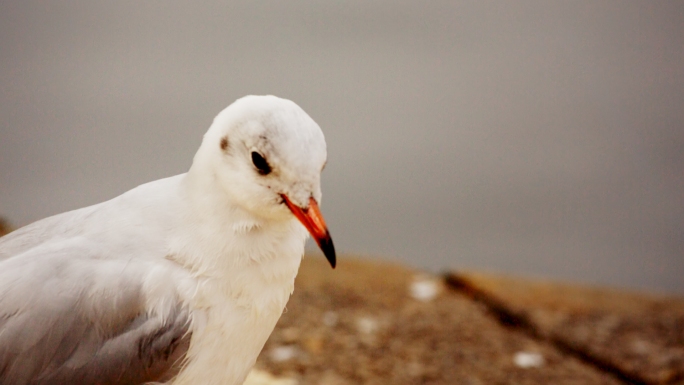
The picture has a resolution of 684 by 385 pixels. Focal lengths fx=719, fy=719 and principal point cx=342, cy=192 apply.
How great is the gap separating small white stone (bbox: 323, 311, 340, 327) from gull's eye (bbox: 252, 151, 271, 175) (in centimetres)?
156

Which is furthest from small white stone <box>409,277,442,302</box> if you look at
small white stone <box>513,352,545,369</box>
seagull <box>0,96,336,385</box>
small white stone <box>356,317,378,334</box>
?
seagull <box>0,96,336,385</box>

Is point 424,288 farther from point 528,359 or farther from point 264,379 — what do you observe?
point 264,379

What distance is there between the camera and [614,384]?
7.98 ft

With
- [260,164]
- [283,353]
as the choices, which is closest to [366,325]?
[283,353]

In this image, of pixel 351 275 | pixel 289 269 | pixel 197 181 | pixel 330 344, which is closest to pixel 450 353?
pixel 330 344

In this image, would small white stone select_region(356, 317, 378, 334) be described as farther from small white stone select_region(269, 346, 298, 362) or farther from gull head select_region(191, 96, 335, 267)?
gull head select_region(191, 96, 335, 267)

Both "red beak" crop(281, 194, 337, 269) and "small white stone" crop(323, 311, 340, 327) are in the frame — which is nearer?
"red beak" crop(281, 194, 337, 269)

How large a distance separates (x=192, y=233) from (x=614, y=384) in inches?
67.9

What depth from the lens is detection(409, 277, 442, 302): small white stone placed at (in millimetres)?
3008

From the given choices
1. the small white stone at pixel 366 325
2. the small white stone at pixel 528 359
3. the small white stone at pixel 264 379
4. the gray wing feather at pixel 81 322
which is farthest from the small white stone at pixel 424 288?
the gray wing feather at pixel 81 322

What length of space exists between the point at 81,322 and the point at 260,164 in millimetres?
423

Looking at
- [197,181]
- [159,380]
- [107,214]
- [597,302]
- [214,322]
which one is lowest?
[159,380]

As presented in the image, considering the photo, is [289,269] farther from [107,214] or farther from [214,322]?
Result: [107,214]

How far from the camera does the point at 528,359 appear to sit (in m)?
2.54
